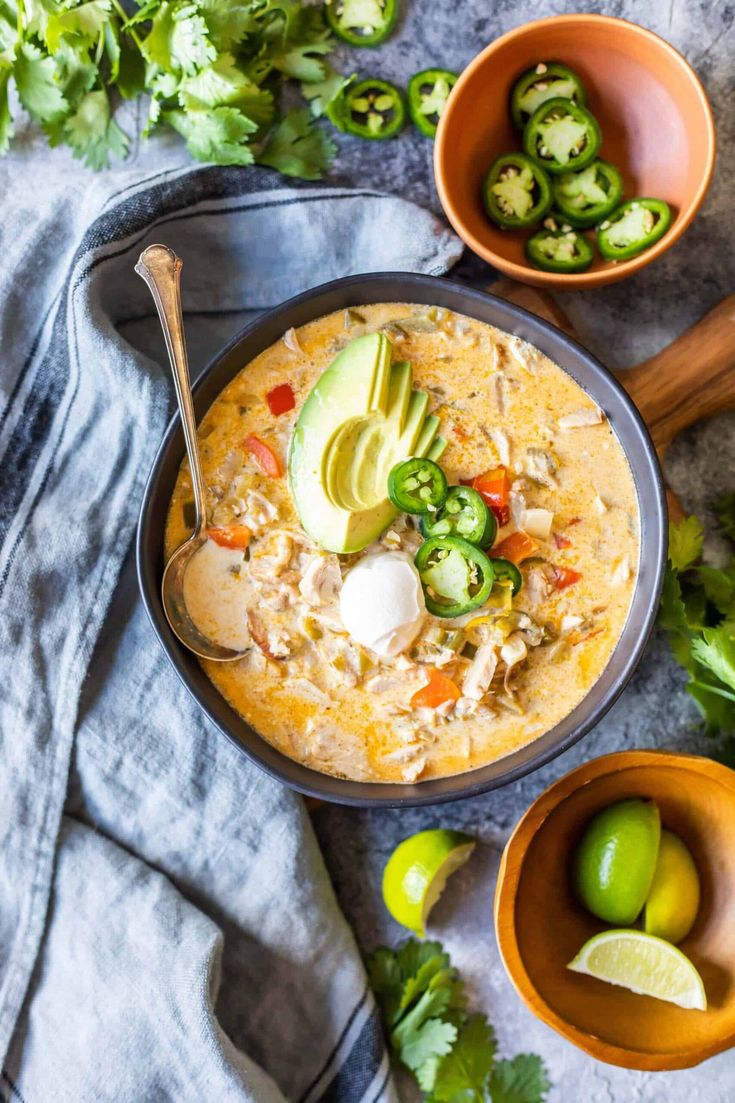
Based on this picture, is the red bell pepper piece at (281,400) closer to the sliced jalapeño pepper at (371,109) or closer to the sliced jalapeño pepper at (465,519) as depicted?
the sliced jalapeño pepper at (465,519)

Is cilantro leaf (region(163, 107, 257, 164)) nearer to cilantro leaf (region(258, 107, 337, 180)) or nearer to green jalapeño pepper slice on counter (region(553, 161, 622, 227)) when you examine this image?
cilantro leaf (region(258, 107, 337, 180))

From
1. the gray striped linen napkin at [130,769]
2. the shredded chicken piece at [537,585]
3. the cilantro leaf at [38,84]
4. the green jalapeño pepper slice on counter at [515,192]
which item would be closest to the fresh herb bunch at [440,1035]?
the gray striped linen napkin at [130,769]

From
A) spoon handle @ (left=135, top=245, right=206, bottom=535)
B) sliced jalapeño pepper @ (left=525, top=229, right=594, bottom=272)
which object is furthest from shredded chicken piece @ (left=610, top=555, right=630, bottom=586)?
spoon handle @ (left=135, top=245, right=206, bottom=535)

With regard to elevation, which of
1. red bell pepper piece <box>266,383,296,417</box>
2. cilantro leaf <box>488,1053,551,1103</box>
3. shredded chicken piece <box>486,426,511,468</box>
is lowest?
cilantro leaf <box>488,1053,551,1103</box>

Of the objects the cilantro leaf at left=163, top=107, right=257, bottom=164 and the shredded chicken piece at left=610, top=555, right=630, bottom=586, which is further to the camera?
the cilantro leaf at left=163, top=107, right=257, bottom=164

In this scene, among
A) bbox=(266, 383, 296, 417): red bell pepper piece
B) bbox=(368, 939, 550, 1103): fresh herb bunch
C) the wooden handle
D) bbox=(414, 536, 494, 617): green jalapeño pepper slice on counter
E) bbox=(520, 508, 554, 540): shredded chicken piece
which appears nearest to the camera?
bbox=(414, 536, 494, 617): green jalapeño pepper slice on counter

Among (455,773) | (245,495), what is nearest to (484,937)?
(455,773)

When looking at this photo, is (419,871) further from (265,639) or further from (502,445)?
(502,445)

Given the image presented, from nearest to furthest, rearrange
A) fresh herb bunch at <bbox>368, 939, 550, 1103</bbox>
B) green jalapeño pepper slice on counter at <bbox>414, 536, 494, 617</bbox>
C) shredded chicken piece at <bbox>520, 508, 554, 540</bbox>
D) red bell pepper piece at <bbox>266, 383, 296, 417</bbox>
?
green jalapeño pepper slice on counter at <bbox>414, 536, 494, 617</bbox>, shredded chicken piece at <bbox>520, 508, 554, 540</bbox>, red bell pepper piece at <bbox>266, 383, 296, 417</bbox>, fresh herb bunch at <bbox>368, 939, 550, 1103</bbox>
